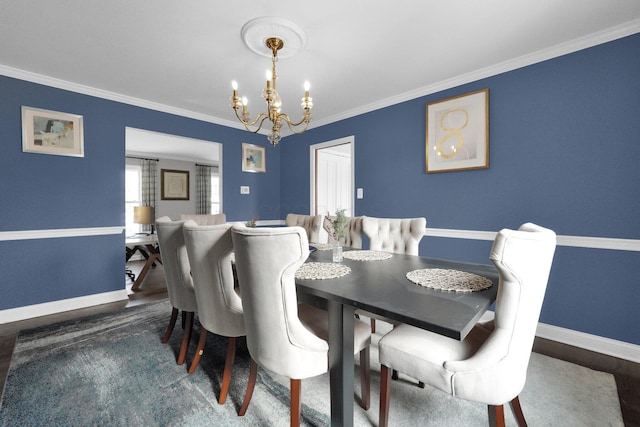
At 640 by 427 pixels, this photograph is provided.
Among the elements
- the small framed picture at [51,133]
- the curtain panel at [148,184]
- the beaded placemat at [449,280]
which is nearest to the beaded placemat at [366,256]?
the beaded placemat at [449,280]

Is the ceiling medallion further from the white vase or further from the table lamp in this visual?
the table lamp

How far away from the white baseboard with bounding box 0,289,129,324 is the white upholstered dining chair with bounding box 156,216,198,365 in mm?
2003

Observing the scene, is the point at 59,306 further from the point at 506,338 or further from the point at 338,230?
the point at 506,338

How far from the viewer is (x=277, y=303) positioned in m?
1.16

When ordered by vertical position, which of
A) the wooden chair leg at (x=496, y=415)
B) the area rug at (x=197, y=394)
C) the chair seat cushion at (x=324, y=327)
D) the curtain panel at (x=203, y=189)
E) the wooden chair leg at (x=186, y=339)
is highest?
the curtain panel at (x=203, y=189)

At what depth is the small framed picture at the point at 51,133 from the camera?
114 inches

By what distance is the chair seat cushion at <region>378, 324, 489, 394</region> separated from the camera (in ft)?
3.65

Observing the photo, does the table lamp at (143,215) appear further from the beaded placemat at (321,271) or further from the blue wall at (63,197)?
the beaded placemat at (321,271)

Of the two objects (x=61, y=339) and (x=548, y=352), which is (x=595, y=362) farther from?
(x=61, y=339)

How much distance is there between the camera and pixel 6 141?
110 inches

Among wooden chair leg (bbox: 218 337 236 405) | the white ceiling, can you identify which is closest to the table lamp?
the white ceiling

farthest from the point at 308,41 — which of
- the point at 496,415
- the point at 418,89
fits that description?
the point at 496,415

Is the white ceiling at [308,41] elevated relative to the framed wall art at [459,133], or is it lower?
elevated

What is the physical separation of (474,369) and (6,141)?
14.0 ft
